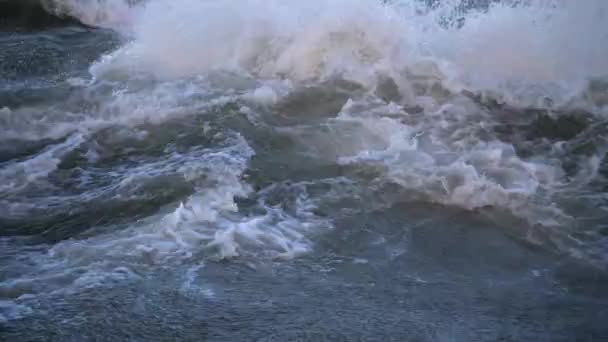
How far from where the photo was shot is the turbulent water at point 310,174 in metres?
4.30

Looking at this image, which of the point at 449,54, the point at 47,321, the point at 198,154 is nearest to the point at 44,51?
the point at 198,154

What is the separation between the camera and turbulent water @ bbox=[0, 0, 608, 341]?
4.30 metres

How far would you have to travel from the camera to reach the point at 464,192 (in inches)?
227

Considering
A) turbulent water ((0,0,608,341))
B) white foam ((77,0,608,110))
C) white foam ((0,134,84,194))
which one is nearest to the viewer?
turbulent water ((0,0,608,341))

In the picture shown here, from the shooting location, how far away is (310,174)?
6.20 m

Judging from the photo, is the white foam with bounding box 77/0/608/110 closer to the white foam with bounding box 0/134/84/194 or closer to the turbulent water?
the turbulent water

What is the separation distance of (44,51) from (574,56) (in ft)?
22.1

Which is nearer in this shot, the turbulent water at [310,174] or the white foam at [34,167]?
the turbulent water at [310,174]

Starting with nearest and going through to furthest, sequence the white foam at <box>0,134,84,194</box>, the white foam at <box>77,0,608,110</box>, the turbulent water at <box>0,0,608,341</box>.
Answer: the turbulent water at <box>0,0,608,341</box>
the white foam at <box>0,134,84,194</box>
the white foam at <box>77,0,608,110</box>

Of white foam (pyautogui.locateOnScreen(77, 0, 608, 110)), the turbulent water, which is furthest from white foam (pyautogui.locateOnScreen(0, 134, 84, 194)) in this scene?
white foam (pyautogui.locateOnScreen(77, 0, 608, 110))

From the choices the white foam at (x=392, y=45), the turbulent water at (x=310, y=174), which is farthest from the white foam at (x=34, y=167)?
the white foam at (x=392, y=45)

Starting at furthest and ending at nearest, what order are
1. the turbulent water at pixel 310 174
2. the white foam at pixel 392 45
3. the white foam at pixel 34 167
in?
the white foam at pixel 392 45 → the white foam at pixel 34 167 → the turbulent water at pixel 310 174

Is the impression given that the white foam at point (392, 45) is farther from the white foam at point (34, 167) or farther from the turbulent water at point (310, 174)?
the white foam at point (34, 167)

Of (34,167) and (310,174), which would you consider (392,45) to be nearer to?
(310,174)
